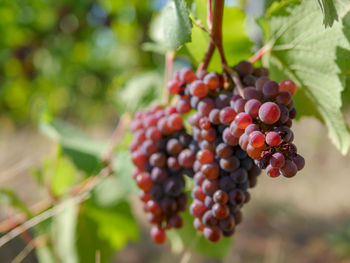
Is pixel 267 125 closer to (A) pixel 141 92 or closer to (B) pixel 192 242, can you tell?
(B) pixel 192 242

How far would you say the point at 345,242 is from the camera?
353 centimetres

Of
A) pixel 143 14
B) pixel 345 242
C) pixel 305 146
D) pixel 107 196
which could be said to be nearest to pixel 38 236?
pixel 107 196

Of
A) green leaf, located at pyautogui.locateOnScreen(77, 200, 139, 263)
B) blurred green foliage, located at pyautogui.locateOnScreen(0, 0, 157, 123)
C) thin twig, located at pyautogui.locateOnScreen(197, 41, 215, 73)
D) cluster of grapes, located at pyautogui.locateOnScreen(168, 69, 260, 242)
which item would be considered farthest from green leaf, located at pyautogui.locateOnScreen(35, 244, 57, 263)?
blurred green foliage, located at pyautogui.locateOnScreen(0, 0, 157, 123)

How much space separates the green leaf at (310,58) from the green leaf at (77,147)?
2.15ft

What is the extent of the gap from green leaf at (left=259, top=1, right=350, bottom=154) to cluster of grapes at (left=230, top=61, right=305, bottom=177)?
12 cm

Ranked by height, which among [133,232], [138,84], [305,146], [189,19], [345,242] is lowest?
[305,146]

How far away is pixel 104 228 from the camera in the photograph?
4.02 ft

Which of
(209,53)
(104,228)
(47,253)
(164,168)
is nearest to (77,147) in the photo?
(104,228)

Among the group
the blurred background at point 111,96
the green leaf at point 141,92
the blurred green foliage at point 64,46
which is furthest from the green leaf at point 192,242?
the blurred green foliage at point 64,46

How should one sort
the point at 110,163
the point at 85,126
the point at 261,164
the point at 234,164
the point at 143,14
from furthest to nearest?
1. the point at 85,126
2. the point at 143,14
3. the point at 110,163
4. the point at 234,164
5. the point at 261,164

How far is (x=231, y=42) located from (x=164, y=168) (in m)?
0.34

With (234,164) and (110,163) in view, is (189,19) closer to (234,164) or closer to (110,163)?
(234,164)

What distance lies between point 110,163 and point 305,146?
4.88 metres

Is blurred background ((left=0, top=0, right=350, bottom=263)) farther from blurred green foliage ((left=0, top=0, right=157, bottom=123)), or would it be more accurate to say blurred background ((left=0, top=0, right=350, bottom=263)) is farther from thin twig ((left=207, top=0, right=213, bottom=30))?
thin twig ((left=207, top=0, right=213, bottom=30))
